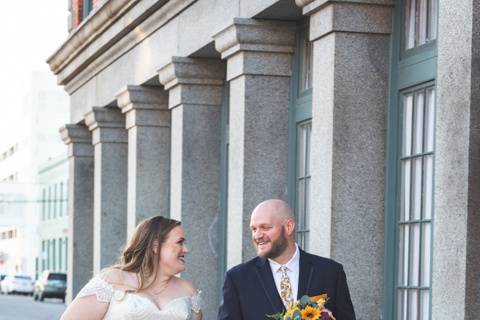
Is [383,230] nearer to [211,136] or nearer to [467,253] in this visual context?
[467,253]

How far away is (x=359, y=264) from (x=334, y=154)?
3.19 ft

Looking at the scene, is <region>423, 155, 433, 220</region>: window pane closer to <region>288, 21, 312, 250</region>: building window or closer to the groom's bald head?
<region>288, 21, 312, 250</region>: building window

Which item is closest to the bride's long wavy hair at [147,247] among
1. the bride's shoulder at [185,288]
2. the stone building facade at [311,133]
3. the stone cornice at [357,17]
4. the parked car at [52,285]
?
the bride's shoulder at [185,288]

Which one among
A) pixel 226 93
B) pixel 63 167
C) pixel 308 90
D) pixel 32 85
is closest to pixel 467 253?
pixel 308 90

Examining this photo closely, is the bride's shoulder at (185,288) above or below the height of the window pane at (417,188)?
below

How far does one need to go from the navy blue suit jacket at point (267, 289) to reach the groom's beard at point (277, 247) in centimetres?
12

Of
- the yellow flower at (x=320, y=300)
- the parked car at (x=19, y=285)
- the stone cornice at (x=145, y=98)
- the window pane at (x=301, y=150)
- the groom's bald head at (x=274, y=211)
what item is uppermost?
the stone cornice at (x=145, y=98)

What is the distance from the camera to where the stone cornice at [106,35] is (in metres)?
18.6

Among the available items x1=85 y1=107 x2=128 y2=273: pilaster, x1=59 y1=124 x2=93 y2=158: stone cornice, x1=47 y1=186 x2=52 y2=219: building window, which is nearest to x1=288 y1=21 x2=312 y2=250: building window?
x1=85 y1=107 x2=128 y2=273: pilaster

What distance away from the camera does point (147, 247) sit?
344 inches

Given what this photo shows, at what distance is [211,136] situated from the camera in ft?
57.4

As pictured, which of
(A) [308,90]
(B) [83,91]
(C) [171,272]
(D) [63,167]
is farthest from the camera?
(D) [63,167]

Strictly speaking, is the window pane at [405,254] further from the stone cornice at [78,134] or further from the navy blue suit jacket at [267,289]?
the stone cornice at [78,134]

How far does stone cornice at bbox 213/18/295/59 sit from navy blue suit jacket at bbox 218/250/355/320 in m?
5.89
